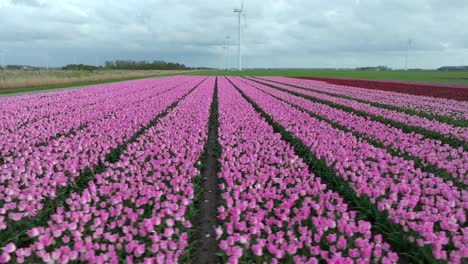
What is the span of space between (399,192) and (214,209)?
9.63 feet

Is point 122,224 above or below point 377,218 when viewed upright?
above

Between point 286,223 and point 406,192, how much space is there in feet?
6.64

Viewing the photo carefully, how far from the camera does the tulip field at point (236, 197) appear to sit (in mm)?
3521

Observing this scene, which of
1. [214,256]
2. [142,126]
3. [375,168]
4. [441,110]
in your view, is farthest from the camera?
[441,110]

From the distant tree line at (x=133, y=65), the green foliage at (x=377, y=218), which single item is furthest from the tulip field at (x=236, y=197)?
the distant tree line at (x=133, y=65)

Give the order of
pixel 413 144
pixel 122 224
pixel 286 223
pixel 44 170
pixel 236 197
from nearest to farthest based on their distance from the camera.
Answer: pixel 122 224
pixel 286 223
pixel 236 197
pixel 44 170
pixel 413 144

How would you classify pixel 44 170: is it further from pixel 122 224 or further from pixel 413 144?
pixel 413 144

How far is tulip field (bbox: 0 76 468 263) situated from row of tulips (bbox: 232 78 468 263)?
0.07 ft

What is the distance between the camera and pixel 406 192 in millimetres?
5098

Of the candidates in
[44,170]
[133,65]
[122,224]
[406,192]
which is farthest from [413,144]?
[133,65]

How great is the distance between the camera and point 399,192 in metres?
5.42

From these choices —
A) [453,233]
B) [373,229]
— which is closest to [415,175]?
[373,229]

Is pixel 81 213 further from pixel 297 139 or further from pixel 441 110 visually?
pixel 441 110

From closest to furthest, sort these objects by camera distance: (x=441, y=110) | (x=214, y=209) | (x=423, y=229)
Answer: (x=423, y=229) < (x=214, y=209) < (x=441, y=110)
